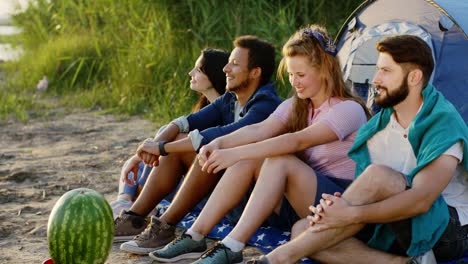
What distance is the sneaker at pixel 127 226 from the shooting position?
16.5ft

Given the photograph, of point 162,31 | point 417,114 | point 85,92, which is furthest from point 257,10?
point 417,114

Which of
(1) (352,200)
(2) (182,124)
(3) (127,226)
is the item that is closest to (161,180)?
(3) (127,226)

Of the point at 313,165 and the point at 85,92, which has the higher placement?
the point at 313,165

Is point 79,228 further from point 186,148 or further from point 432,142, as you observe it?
point 432,142

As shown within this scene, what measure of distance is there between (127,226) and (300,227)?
1.20 metres

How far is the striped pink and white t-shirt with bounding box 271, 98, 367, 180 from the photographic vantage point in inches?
175

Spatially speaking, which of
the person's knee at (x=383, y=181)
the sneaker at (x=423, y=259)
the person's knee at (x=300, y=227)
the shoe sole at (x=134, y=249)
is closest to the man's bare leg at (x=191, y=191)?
the shoe sole at (x=134, y=249)

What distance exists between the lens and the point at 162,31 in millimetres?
8867

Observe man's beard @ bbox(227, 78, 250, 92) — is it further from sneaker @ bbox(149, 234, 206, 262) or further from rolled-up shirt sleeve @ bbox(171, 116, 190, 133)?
sneaker @ bbox(149, 234, 206, 262)

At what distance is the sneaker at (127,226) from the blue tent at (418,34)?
159 cm

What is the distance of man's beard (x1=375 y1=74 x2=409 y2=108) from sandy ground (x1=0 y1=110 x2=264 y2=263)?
3.76 feet

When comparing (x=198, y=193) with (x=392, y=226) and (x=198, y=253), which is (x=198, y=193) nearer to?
(x=198, y=253)

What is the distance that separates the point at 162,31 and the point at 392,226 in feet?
17.3

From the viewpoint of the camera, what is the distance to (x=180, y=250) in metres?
4.52
